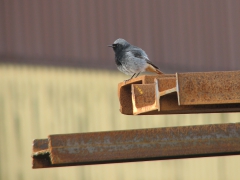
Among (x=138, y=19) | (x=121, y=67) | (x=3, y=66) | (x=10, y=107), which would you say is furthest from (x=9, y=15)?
(x=121, y=67)

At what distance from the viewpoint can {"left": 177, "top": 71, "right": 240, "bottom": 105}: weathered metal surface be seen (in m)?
4.11

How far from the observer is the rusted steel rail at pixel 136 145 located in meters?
4.20

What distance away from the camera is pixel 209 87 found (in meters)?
4.18

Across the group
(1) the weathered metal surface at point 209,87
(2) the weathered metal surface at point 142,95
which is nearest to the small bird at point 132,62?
(2) the weathered metal surface at point 142,95

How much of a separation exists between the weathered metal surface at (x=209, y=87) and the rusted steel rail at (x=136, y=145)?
0.33 m

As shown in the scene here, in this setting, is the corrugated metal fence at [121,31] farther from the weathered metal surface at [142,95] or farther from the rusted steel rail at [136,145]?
the rusted steel rail at [136,145]

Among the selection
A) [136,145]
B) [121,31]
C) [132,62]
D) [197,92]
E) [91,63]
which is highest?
[121,31]

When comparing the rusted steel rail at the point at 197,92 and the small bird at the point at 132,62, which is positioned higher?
the small bird at the point at 132,62

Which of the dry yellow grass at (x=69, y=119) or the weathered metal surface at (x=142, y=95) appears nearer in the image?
the weathered metal surface at (x=142, y=95)

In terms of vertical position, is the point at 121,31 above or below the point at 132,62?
above

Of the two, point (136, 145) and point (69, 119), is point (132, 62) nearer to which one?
point (69, 119)

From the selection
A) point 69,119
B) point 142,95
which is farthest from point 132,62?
Result: point 69,119

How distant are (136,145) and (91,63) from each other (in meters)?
11.4

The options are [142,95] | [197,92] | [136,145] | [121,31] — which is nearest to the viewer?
[197,92]
